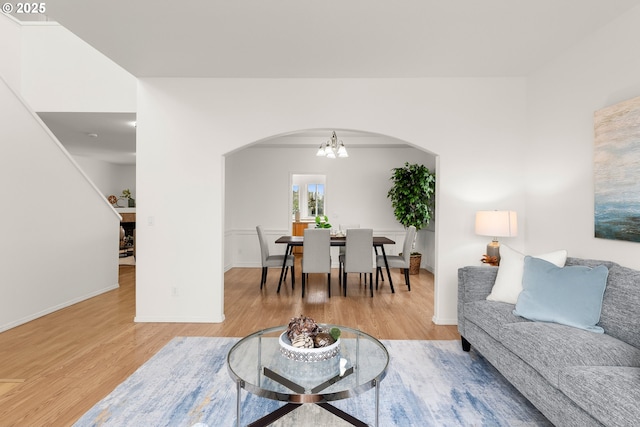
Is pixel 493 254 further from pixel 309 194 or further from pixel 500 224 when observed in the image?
pixel 309 194

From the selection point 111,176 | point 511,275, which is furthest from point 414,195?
point 111,176

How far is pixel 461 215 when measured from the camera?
12.1 ft

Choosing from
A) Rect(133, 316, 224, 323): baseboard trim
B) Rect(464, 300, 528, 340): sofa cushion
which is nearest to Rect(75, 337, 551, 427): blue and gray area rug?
Rect(464, 300, 528, 340): sofa cushion

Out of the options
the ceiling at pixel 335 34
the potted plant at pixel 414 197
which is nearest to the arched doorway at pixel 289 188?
the potted plant at pixel 414 197

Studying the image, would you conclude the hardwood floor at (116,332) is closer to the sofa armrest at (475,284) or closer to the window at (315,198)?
the sofa armrest at (475,284)

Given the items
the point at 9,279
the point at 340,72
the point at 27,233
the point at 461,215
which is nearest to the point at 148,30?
the point at 340,72

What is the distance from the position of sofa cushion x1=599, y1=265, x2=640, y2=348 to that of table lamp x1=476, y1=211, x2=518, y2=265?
99 cm

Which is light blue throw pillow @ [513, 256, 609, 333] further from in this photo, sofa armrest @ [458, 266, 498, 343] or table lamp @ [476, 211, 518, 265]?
table lamp @ [476, 211, 518, 265]

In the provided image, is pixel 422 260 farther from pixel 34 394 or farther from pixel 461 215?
pixel 34 394

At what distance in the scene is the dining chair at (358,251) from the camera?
186 inches

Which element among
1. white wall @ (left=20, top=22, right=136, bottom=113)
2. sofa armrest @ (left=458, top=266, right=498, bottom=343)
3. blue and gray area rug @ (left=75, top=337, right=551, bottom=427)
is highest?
white wall @ (left=20, top=22, right=136, bottom=113)

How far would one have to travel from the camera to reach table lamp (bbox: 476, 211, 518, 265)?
3172 millimetres

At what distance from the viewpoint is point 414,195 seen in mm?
6211

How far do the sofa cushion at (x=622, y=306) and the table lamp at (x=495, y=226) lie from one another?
99 cm
